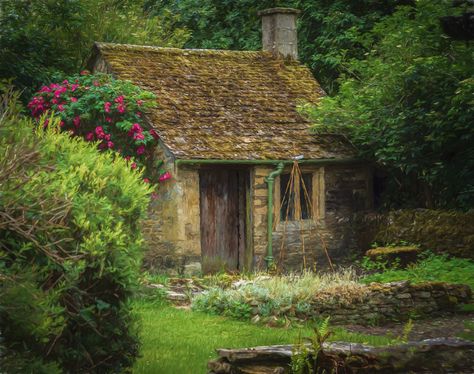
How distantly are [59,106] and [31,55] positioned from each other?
2.51 metres

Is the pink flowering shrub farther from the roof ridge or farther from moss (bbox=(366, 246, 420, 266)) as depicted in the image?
moss (bbox=(366, 246, 420, 266))

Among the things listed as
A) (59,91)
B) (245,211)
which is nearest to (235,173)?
(245,211)

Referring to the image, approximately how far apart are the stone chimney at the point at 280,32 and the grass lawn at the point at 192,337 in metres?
11.5

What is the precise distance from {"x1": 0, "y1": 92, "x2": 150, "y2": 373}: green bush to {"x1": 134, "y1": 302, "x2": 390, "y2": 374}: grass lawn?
1333 mm

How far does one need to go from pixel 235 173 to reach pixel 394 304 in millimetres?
6951

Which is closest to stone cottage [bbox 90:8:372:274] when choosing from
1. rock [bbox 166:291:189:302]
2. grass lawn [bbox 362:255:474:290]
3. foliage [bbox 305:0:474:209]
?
foliage [bbox 305:0:474:209]

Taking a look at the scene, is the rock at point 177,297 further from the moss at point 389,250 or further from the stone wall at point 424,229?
the stone wall at point 424,229

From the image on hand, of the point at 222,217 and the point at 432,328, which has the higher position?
the point at 222,217

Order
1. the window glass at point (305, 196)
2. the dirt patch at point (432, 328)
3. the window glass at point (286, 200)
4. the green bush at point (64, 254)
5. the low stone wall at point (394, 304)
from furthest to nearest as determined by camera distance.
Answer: the window glass at point (305, 196), the window glass at point (286, 200), the low stone wall at point (394, 304), the dirt patch at point (432, 328), the green bush at point (64, 254)

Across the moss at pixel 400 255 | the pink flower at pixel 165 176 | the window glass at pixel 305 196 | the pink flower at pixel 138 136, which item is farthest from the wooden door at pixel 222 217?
the moss at pixel 400 255

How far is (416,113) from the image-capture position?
1891 centimetres

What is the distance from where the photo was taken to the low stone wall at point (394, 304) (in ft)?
44.1

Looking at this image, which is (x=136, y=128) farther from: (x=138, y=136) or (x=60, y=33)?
(x=60, y=33)

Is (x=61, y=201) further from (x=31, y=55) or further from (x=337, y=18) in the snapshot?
(x=337, y=18)
